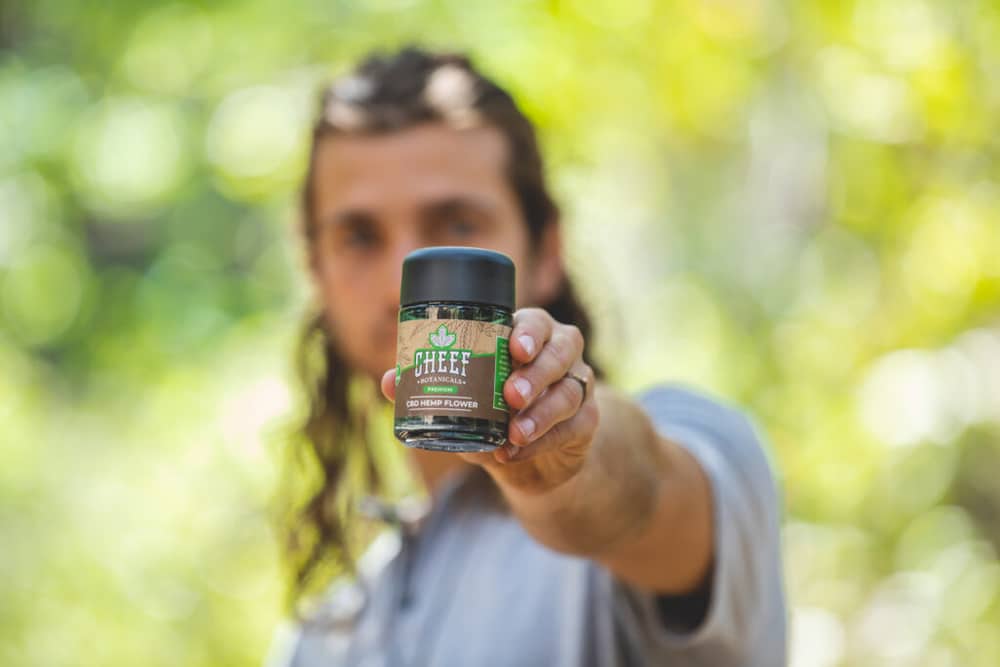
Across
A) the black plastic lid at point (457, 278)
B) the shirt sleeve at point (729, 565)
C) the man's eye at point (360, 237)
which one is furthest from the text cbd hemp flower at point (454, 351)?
the man's eye at point (360, 237)

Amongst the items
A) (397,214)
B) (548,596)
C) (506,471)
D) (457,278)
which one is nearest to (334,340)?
(397,214)

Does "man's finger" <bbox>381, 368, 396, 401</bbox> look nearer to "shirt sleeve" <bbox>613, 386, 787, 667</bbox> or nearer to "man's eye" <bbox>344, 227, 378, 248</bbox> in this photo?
"shirt sleeve" <bbox>613, 386, 787, 667</bbox>

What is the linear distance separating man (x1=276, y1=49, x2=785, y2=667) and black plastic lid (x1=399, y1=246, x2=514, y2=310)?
0.13ft

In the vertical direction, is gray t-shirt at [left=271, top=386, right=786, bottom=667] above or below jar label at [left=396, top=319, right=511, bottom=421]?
below

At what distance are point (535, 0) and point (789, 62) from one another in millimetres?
827

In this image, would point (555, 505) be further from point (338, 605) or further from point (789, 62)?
point (789, 62)

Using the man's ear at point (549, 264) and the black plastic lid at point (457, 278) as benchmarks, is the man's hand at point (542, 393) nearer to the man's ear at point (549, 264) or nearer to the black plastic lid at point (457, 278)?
the black plastic lid at point (457, 278)

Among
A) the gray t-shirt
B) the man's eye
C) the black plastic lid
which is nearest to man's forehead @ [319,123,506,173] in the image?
the man's eye

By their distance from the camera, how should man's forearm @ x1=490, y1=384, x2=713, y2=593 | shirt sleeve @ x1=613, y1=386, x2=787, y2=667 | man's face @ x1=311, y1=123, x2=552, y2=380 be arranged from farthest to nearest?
man's face @ x1=311, y1=123, x2=552, y2=380 < shirt sleeve @ x1=613, y1=386, x2=787, y2=667 < man's forearm @ x1=490, y1=384, x2=713, y2=593

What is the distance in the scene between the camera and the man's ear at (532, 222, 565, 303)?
7.73ft

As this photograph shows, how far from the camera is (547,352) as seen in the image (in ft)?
3.88

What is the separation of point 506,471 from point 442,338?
23 cm

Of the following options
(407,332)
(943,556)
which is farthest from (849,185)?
(407,332)

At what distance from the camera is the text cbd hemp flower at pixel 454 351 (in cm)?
114
